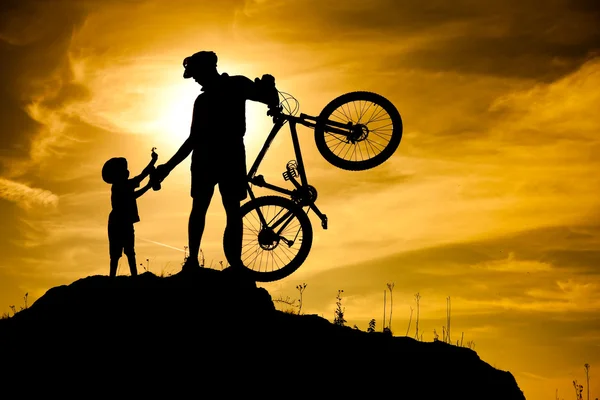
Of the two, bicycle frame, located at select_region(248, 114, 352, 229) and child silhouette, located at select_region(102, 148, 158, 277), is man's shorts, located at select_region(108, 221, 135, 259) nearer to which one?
child silhouette, located at select_region(102, 148, 158, 277)

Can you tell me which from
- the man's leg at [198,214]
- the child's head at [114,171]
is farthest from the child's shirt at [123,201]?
the man's leg at [198,214]

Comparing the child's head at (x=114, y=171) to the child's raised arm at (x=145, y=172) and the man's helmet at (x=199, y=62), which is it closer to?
the child's raised arm at (x=145, y=172)

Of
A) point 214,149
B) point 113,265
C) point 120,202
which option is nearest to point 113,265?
point 113,265

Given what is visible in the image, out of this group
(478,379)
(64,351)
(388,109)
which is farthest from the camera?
(478,379)

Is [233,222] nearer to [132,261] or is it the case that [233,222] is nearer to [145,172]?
[145,172]

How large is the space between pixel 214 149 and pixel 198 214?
3.40 feet

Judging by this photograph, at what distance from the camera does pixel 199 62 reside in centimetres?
1100

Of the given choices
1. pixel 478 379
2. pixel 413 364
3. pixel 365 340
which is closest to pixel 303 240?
pixel 365 340

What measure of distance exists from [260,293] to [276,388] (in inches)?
68.8

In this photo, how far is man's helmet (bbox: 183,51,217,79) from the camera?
36.1 ft

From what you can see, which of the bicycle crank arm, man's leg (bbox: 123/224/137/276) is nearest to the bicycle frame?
the bicycle crank arm

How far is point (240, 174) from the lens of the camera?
11062 mm

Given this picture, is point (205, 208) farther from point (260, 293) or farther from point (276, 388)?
point (276, 388)

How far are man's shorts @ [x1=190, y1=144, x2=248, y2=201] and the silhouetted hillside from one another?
4.53 feet
